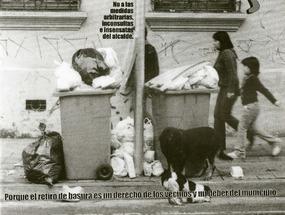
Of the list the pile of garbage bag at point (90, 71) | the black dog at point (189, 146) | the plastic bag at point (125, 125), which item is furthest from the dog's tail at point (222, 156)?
the pile of garbage bag at point (90, 71)

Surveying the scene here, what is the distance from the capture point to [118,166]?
7.00 metres

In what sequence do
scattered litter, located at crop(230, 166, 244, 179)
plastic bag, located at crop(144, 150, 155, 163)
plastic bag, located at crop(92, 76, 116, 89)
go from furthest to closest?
plastic bag, located at crop(144, 150, 155, 163) → scattered litter, located at crop(230, 166, 244, 179) → plastic bag, located at crop(92, 76, 116, 89)

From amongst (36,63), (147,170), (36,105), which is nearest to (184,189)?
(147,170)

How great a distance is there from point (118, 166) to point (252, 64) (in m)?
1.80

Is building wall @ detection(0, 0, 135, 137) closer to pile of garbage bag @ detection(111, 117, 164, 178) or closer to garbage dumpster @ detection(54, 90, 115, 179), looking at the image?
pile of garbage bag @ detection(111, 117, 164, 178)

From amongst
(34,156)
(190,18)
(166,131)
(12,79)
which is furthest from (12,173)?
(190,18)

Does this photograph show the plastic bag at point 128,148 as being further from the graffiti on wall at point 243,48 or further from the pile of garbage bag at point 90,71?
the graffiti on wall at point 243,48

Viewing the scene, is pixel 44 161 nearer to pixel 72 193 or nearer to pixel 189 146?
pixel 72 193

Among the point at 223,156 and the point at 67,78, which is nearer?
the point at 67,78

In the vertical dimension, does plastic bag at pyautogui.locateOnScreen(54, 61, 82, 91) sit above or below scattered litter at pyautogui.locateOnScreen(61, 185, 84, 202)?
above

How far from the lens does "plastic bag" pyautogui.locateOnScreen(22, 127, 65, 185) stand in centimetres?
677

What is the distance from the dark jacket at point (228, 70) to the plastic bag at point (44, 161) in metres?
1.87

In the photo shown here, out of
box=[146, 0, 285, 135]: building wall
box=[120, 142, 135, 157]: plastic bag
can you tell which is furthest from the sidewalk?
box=[146, 0, 285, 135]: building wall

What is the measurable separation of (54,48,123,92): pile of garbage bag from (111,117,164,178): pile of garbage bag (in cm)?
57
